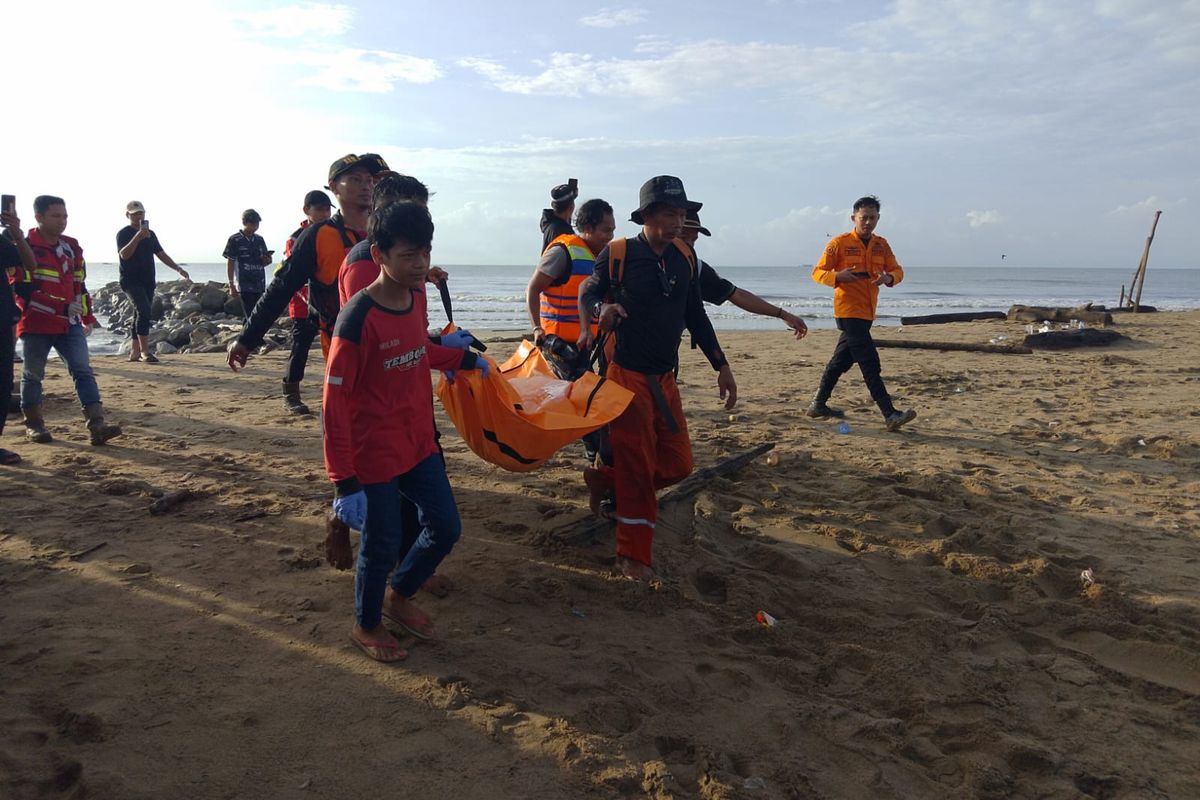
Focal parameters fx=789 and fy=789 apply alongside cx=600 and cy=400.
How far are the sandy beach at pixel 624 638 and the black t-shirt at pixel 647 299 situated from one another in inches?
43.2

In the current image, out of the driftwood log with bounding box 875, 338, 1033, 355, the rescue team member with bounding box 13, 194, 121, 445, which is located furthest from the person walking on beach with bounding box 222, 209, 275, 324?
the driftwood log with bounding box 875, 338, 1033, 355

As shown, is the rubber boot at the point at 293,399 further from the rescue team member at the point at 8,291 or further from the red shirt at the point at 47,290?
the rescue team member at the point at 8,291

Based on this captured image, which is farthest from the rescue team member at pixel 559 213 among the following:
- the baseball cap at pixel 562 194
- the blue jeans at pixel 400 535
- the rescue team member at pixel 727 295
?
the blue jeans at pixel 400 535

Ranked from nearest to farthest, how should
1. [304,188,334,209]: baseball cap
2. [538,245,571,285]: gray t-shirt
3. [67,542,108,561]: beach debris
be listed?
[67,542,108,561]: beach debris
[538,245,571,285]: gray t-shirt
[304,188,334,209]: baseball cap

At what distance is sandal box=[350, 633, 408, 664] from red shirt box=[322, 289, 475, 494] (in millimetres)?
667

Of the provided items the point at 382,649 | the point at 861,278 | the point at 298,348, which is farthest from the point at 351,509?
the point at 861,278

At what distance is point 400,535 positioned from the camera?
3135 mm

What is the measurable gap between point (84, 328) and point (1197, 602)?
25.6ft

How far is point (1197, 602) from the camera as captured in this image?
153 inches

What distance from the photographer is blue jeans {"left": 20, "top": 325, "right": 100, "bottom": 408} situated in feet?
20.5

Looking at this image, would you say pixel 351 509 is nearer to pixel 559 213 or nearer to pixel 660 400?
pixel 660 400

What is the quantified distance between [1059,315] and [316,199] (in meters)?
16.4

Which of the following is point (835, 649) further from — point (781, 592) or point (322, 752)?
point (322, 752)

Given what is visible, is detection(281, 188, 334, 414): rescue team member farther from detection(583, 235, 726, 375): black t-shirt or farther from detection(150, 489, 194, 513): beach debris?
detection(583, 235, 726, 375): black t-shirt
